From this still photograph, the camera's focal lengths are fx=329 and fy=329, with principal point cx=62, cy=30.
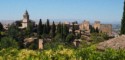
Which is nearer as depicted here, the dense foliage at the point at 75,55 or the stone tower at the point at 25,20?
the dense foliage at the point at 75,55

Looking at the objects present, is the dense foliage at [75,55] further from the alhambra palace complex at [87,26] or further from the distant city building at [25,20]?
the distant city building at [25,20]

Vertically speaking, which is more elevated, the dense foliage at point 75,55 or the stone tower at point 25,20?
the dense foliage at point 75,55

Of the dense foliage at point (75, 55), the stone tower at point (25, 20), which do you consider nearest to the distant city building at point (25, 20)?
the stone tower at point (25, 20)

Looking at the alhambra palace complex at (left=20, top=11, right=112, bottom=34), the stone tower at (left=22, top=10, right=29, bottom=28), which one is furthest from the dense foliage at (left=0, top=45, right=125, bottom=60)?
the stone tower at (left=22, top=10, right=29, bottom=28)

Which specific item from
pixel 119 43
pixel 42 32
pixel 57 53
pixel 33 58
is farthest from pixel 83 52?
pixel 42 32

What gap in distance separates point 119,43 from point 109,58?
280 centimetres

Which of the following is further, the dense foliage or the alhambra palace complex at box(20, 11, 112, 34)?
the alhambra palace complex at box(20, 11, 112, 34)

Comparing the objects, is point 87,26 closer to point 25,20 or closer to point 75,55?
point 25,20

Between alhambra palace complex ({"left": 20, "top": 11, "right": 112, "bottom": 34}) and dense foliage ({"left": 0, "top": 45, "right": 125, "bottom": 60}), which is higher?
dense foliage ({"left": 0, "top": 45, "right": 125, "bottom": 60})

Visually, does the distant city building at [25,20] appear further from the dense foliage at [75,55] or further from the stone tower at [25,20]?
the dense foliage at [75,55]

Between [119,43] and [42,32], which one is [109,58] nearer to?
[119,43]

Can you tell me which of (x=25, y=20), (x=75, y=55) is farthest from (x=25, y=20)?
(x=75, y=55)

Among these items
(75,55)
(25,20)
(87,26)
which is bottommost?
(87,26)

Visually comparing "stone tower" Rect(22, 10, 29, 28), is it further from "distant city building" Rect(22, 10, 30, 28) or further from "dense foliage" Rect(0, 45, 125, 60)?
"dense foliage" Rect(0, 45, 125, 60)
